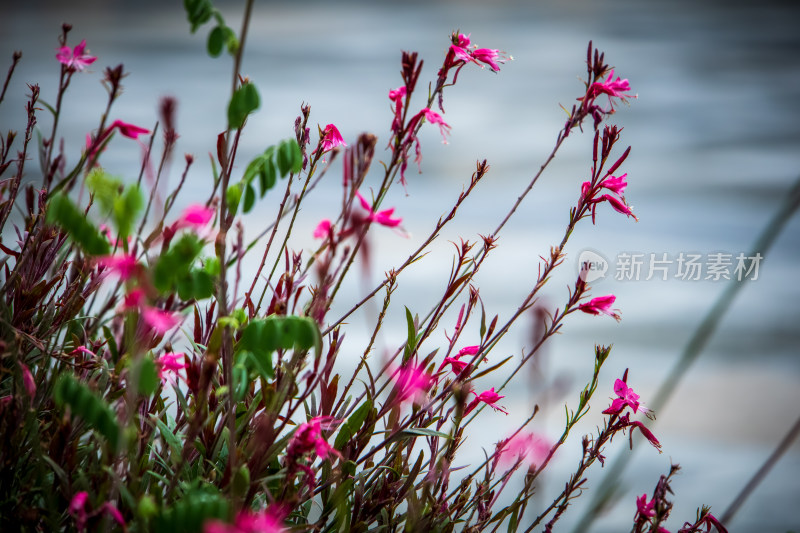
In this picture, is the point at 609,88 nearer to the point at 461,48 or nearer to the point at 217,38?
the point at 461,48

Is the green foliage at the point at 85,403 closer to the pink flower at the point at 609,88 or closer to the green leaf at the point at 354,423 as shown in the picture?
the green leaf at the point at 354,423

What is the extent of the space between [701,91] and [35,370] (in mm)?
3509

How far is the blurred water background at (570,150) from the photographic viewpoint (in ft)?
5.14

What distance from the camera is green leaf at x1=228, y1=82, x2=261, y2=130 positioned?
0.42 meters

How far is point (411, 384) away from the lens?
627 millimetres

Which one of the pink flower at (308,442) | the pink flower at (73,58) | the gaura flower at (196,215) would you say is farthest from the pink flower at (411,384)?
the pink flower at (73,58)

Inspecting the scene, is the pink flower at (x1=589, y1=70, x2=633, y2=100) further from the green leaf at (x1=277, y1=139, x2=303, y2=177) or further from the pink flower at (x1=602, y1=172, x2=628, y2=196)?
the green leaf at (x1=277, y1=139, x2=303, y2=177)

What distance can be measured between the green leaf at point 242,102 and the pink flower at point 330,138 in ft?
0.77

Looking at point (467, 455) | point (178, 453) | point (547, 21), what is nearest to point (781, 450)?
point (178, 453)

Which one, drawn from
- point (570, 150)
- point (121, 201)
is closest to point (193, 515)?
point (121, 201)

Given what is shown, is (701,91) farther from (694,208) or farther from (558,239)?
(558,239)

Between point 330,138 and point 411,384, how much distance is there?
21cm

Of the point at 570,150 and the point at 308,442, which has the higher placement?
the point at 570,150

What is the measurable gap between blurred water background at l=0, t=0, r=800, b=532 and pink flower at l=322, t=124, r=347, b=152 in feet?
0.53
